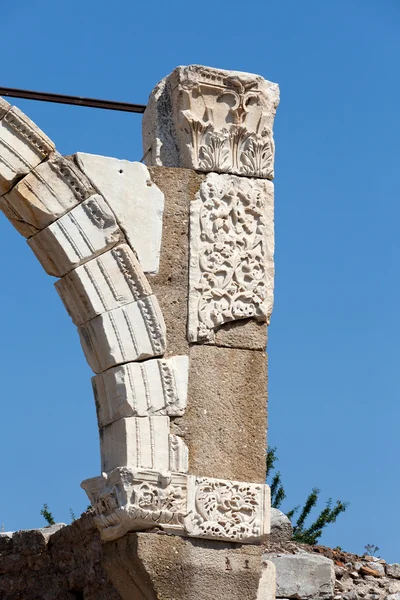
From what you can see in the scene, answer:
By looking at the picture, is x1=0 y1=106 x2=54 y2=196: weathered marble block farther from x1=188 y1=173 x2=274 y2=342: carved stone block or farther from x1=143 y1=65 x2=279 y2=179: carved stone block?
x1=188 y1=173 x2=274 y2=342: carved stone block

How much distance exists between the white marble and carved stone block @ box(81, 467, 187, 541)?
0.21 feet

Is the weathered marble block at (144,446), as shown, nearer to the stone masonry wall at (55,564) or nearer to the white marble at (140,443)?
the white marble at (140,443)

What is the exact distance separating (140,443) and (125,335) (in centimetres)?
59

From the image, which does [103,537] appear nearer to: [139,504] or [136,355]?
[139,504]

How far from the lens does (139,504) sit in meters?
7.02

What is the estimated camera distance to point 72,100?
7938mm

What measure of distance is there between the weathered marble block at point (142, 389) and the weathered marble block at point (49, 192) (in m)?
0.91

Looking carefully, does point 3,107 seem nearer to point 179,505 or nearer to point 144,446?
point 144,446

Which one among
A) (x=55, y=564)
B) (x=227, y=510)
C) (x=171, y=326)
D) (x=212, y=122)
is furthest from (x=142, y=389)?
(x=55, y=564)

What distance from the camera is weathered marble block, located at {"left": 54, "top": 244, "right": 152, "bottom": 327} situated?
286 inches

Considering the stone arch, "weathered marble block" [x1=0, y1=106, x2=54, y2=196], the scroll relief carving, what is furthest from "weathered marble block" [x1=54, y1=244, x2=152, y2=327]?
the scroll relief carving

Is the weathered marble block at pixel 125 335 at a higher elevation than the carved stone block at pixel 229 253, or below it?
below

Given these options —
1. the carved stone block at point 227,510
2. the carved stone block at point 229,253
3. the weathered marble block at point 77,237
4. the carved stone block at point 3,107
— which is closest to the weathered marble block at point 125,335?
the carved stone block at point 229,253

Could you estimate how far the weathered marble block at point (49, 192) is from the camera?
728cm
